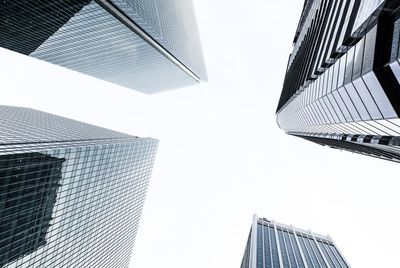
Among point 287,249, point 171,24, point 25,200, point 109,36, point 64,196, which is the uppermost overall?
point 171,24

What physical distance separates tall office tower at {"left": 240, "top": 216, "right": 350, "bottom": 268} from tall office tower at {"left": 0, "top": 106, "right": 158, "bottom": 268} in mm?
46859

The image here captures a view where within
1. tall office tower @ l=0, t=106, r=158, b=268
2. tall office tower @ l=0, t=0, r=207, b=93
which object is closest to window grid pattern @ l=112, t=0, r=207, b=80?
tall office tower @ l=0, t=0, r=207, b=93

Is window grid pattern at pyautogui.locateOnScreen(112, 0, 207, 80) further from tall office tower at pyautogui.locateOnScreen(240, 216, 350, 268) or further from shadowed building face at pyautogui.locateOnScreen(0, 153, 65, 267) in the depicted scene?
tall office tower at pyautogui.locateOnScreen(240, 216, 350, 268)

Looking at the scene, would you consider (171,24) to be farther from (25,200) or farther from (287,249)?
(287,249)

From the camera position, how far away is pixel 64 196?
71250mm

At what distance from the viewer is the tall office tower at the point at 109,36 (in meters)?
77.0

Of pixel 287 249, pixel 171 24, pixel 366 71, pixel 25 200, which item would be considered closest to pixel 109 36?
pixel 171 24

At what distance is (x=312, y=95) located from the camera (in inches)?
1479

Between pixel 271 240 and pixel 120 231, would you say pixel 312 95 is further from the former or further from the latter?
pixel 271 240

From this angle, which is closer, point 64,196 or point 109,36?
point 64,196

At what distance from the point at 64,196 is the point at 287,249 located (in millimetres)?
93805

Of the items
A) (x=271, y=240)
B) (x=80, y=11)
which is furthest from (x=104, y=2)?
(x=271, y=240)

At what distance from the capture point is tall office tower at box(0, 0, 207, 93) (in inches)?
3031

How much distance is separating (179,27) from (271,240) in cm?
9208
